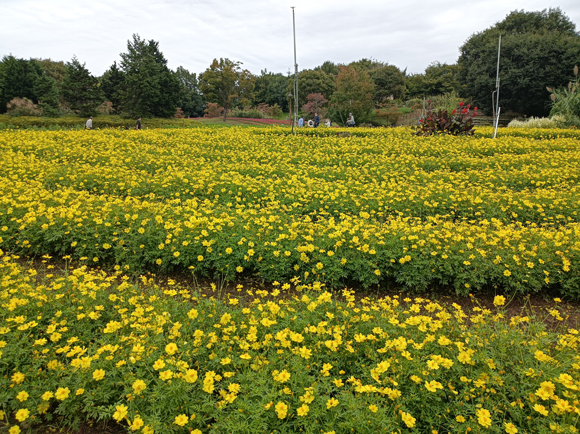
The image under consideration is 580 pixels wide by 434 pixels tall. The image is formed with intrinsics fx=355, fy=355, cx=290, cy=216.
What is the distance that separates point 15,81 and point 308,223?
34.7 meters

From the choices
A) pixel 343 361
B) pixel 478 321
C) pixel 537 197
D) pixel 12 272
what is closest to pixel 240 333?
pixel 343 361

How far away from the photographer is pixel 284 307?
288 centimetres

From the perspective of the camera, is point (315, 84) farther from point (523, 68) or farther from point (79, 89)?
point (79, 89)

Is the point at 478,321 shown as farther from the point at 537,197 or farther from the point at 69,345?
the point at 537,197

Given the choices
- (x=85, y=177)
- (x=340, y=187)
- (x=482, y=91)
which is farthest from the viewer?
(x=482, y=91)

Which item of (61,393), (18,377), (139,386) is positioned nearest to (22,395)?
(18,377)

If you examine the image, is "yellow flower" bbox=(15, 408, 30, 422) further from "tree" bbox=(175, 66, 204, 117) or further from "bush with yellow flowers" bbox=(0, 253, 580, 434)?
"tree" bbox=(175, 66, 204, 117)

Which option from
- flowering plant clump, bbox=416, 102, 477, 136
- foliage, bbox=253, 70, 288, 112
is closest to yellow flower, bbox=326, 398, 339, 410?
flowering plant clump, bbox=416, 102, 477, 136

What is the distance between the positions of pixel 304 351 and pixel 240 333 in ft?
1.88

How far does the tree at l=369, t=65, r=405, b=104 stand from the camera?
1652 inches

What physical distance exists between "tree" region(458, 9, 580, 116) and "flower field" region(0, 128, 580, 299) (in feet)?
96.4

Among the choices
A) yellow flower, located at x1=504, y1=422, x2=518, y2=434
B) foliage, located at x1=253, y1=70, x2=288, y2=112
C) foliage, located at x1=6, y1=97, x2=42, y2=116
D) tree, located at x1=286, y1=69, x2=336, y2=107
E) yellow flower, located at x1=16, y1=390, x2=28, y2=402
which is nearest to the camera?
yellow flower, located at x1=504, y1=422, x2=518, y2=434

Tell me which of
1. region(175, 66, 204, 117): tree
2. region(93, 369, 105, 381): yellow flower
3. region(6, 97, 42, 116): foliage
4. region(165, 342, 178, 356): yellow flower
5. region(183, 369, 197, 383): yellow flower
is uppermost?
region(175, 66, 204, 117): tree

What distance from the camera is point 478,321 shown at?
2.60 m
